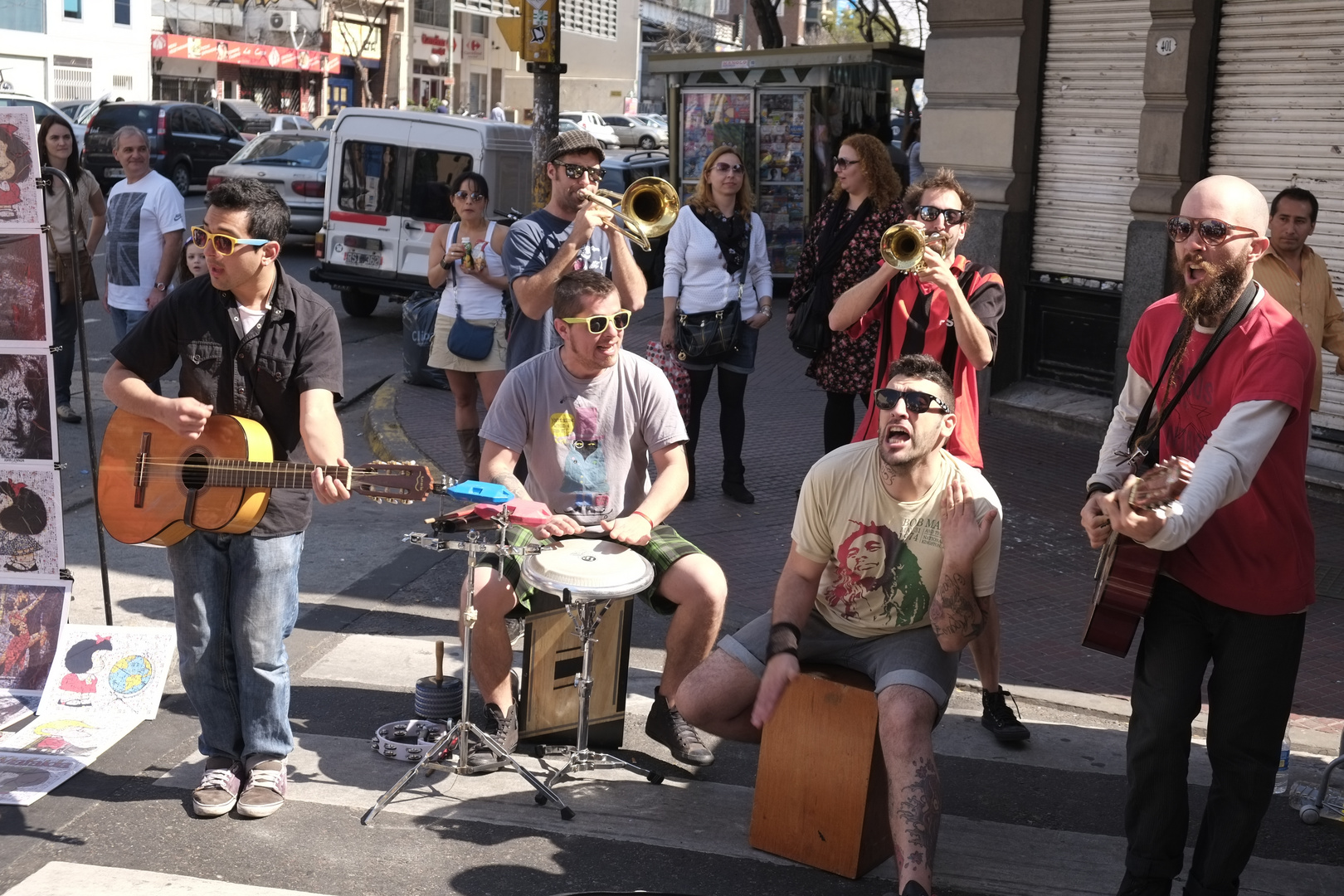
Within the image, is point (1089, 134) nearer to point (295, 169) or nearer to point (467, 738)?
point (467, 738)

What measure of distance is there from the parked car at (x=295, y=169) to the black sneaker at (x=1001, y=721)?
14861mm

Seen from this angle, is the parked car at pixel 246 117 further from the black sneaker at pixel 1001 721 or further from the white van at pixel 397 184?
the black sneaker at pixel 1001 721

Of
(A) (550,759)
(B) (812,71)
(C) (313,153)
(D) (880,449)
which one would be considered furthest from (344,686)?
(C) (313,153)

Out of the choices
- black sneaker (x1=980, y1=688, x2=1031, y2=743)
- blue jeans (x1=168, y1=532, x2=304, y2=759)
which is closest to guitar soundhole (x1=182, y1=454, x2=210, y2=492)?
blue jeans (x1=168, y1=532, x2=304, y2=759)

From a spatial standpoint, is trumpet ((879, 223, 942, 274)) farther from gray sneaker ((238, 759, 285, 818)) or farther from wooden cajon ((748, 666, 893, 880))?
gray sneaker ((238, 759, 285, 818))

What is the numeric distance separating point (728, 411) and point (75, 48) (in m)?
38.6

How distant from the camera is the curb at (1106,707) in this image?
199 inches

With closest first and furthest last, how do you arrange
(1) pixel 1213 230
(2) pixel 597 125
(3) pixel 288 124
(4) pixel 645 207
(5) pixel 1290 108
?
(1) pixel 1213 230, (4) pixel 645 207, (5) pixel 1290 108, (3) pixel 288 124, (2) pixel 597 125

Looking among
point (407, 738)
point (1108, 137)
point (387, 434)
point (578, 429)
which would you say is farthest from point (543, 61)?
point (407, 738)

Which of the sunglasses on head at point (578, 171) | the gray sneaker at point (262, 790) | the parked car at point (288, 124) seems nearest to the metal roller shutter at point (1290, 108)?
the sunglasses on head at point (578, 171)

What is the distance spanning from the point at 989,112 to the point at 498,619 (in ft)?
22.7

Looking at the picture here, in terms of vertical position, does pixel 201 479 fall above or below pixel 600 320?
Result: below

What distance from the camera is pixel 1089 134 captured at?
32.4ft

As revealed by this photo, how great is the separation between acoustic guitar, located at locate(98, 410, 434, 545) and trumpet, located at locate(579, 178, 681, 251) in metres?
1.82
